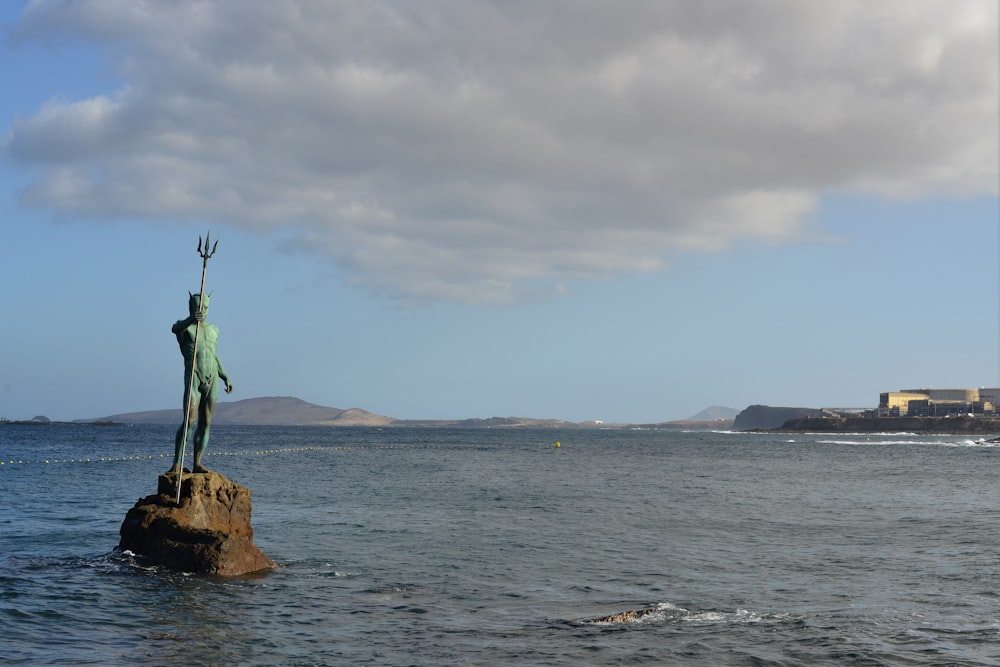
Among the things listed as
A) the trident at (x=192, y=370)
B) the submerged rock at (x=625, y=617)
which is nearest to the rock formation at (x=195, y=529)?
the trident at (x=192, y=370)

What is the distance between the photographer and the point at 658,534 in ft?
101

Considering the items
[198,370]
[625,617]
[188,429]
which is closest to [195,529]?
[188,429]

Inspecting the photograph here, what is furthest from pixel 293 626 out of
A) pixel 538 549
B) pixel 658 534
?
pixel 658 534

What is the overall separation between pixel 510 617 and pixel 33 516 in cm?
2123

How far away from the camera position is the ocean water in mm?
15320

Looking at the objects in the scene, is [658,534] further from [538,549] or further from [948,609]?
[948,609]

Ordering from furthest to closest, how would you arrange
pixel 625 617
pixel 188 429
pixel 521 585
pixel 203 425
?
pixel 203 425 < pixel 188 429 < pixel 521 585 < pixel 625 617

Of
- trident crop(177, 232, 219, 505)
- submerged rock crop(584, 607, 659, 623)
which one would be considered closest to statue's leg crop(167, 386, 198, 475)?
trident crop(177, 232, 219, 505)

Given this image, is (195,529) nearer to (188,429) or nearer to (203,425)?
(188,429)

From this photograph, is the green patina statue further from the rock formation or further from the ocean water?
the ocean water

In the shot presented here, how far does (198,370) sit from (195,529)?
3.72 metres

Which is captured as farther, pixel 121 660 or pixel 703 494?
pixel 703 494

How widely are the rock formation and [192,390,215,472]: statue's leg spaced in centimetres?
53

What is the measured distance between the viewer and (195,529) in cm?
2053
